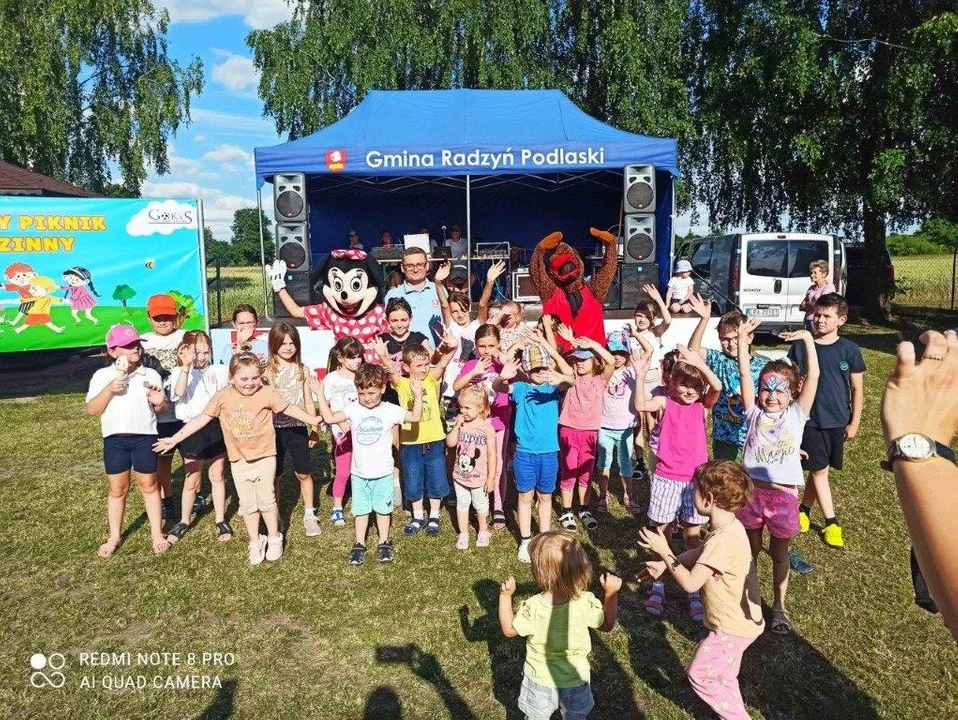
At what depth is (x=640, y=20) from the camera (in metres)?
15.5

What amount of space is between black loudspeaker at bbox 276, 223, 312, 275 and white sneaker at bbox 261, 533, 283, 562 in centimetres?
511

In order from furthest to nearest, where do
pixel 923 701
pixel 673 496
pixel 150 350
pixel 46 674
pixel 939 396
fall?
pixel 150 350
pixel 673 496
pixel 46 674
pixel 923 701
pixel 939 396

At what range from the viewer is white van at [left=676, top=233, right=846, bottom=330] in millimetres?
11453


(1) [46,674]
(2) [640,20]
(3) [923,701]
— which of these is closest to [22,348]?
(1) [46,674]

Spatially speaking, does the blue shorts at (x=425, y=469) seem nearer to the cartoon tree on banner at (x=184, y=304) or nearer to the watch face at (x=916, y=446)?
the watch face at (x=916, y=446)

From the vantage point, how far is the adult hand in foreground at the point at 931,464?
1.08m

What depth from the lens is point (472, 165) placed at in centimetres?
895

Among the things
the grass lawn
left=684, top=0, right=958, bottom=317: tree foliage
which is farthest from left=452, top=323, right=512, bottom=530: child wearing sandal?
left=684, top=0, right=958, bottom=317: tree foliage

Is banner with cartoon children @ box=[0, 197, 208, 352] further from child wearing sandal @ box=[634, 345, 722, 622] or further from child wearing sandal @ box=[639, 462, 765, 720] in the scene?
child wearing sandal @ box=[639, 462, 765, 720]

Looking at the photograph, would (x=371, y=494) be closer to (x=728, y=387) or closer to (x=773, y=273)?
(x=728, y=387)

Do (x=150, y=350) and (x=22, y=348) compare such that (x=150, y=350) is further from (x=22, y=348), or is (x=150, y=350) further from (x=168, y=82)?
(x=168, y=82)

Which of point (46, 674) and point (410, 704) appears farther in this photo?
point (46, 674)

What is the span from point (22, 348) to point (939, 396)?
29.9 feet

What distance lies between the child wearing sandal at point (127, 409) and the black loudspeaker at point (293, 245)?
187 inches
